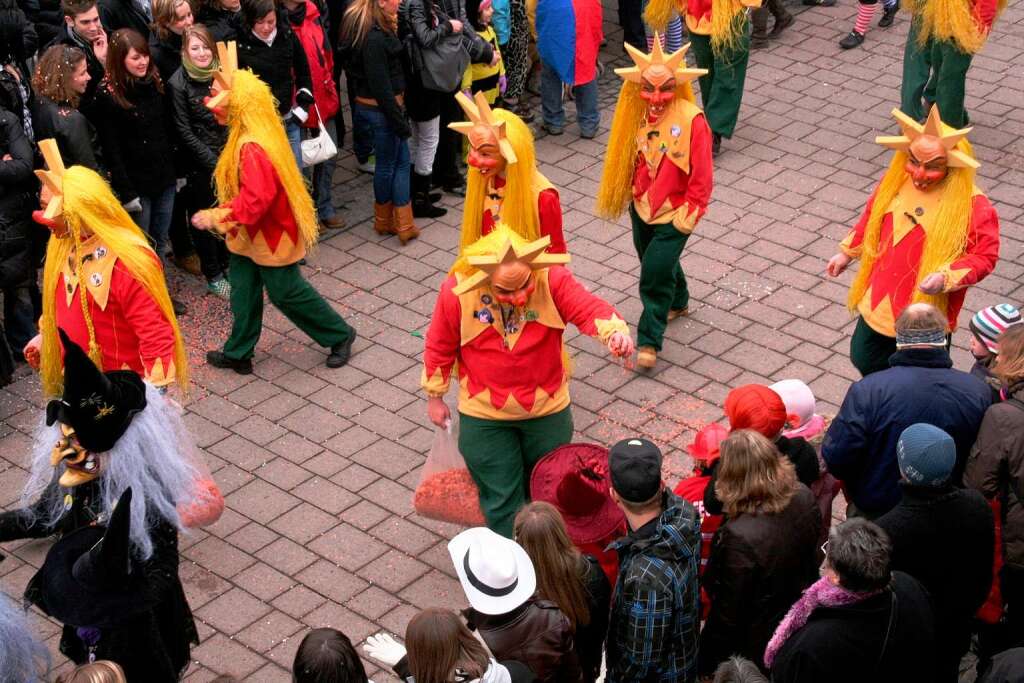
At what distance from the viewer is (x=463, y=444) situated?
6.30 metres

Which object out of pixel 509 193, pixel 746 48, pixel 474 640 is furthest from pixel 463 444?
pixel 746 48

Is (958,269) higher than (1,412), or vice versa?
(958,269)

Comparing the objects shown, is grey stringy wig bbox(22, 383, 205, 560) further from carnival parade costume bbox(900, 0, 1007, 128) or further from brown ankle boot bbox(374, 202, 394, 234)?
carnival parade costume bbox(900, 0, 1007, 128)

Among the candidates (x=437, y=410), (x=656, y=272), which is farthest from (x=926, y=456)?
(x=656, y=272)

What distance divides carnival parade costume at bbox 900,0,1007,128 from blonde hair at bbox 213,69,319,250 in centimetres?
474

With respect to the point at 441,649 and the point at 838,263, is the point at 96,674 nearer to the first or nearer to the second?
the point at 441,649

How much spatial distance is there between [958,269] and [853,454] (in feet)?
4.67

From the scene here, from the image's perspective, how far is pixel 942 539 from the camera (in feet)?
16.1

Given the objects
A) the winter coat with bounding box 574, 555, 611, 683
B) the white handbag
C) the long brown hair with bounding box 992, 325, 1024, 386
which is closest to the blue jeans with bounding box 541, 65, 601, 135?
the white handbag

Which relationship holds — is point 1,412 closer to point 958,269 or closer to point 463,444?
point 463,444

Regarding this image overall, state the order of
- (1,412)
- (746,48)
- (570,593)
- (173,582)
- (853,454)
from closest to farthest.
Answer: (570,593) < (173,582) < (853,454) < (1,412) < (746,48)

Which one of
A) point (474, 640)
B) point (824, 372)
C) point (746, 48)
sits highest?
point (474, 640)

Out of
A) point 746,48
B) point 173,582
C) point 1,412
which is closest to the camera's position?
point 173,582

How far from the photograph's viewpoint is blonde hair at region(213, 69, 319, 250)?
7301 millimetres
